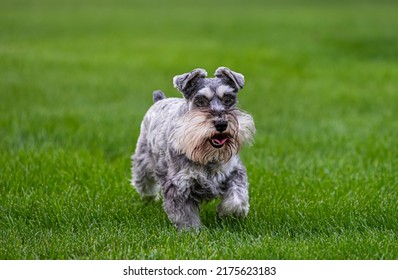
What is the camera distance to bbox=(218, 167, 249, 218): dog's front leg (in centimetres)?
649

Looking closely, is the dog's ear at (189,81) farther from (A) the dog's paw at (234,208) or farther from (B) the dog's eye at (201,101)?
(A) the dog's paw at (234,208)

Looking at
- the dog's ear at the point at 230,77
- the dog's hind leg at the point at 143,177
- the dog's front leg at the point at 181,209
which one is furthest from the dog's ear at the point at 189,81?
the dog's hind leg at the point at 143,177

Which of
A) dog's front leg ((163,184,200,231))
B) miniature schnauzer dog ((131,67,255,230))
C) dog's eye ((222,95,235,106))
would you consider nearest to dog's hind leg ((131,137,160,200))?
miniature schnauzer dog ((131,67,255,230))

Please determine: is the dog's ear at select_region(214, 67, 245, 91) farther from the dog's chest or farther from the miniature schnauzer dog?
the dog's chest

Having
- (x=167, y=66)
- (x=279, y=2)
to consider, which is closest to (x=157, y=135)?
(x=167, y=66)

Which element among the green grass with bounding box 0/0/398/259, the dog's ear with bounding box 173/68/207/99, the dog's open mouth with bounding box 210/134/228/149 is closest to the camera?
the dog's open mouth with bounding box 210/134/228/149

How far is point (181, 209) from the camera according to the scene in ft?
21.6

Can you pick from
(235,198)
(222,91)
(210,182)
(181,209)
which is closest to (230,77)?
→ (222,91)

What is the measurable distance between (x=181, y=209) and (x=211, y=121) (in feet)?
3.23

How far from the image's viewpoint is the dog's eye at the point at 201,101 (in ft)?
20.6

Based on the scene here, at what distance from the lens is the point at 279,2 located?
50.5 m

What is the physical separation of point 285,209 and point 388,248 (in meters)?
1.42

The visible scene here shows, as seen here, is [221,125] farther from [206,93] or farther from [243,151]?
[243,151]

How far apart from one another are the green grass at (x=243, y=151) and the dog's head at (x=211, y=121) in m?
0.78
